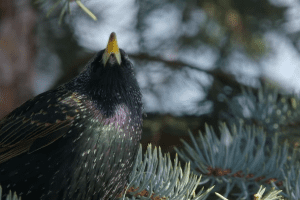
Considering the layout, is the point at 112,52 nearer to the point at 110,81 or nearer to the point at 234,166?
the point at 110,81

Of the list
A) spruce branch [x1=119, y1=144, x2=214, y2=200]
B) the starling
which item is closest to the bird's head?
the starling

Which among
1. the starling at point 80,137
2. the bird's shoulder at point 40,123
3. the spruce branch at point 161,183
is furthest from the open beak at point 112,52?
the spruce branch at point 161,183

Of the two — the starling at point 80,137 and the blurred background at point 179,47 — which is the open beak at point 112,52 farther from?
the blurred background at point 179,47

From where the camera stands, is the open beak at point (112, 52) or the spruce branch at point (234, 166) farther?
the spruce branch at point (234, 166)

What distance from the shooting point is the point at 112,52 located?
2.37 feet

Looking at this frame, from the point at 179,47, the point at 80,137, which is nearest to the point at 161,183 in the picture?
the point at 80,137

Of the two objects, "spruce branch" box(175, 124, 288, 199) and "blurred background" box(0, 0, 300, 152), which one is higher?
"blurred background" box(0, 0, 300, 152)

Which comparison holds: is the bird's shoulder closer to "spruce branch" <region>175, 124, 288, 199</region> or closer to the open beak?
the open beak

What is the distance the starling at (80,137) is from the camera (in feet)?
2.17

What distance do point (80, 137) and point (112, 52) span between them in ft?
0.62

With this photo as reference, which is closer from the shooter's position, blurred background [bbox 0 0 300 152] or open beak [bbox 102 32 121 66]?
open beak [bbox 102 32 121 66]

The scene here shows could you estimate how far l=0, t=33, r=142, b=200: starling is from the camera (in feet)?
2.17

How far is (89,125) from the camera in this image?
69cm

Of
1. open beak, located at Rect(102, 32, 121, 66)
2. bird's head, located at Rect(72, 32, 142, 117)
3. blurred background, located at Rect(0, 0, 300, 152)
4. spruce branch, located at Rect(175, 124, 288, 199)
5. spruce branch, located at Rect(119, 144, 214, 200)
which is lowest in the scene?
spruce branch, located at Rect(119, 144, 214, 200)
